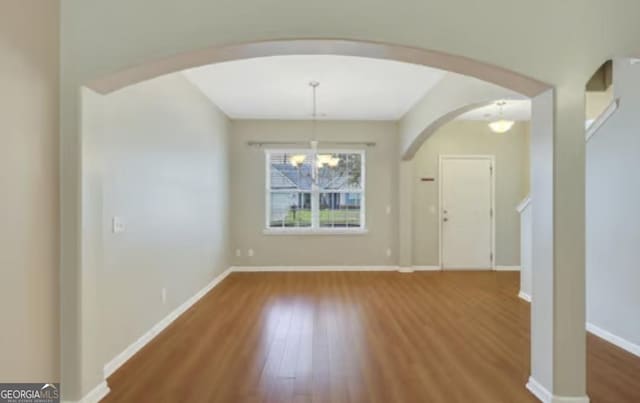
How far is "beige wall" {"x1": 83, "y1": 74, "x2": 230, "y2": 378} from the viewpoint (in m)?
2.43

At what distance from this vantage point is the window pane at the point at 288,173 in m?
6.78

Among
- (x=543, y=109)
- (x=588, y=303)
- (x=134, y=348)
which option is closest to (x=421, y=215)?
(x=588, y=303)

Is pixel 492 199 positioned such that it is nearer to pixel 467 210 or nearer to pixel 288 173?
pixel 467 210

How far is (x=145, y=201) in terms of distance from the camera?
338 cm

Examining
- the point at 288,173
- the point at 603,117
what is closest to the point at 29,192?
the point at 603,117

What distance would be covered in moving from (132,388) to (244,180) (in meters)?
4.54

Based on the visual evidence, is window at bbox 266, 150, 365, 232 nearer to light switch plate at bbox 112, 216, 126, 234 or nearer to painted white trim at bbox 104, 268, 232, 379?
painted white trim at bbox 104, 268, 232, 379

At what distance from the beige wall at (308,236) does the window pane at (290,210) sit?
22cm

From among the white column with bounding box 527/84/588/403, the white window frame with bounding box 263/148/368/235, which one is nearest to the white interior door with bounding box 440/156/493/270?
the white window frame with bounding box 263/148/368/235

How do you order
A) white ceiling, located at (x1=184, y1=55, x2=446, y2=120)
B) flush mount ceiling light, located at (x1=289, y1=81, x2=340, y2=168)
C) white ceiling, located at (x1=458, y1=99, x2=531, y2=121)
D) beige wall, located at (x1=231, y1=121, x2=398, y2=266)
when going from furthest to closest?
beige wall, located at (x1=231, y1=121, x2=398, y2=266) → white ceiling, located at (x1=458, y1=99, x2=531, y2=121) → flush mount ceiling light, located at (x1=289, y1=81, x2=340, y2=168) → white ceiling, located at (x1=184, y1=55, x2=446, y2=120)

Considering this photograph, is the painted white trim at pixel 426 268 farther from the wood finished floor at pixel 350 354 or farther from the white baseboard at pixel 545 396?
the white baseboard at pixel 545 396

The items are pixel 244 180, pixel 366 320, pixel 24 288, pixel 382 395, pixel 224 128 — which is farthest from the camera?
pixel 244 180

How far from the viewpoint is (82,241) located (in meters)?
2.25

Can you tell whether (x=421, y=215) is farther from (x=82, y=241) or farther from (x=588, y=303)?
(x=82, y=241)
